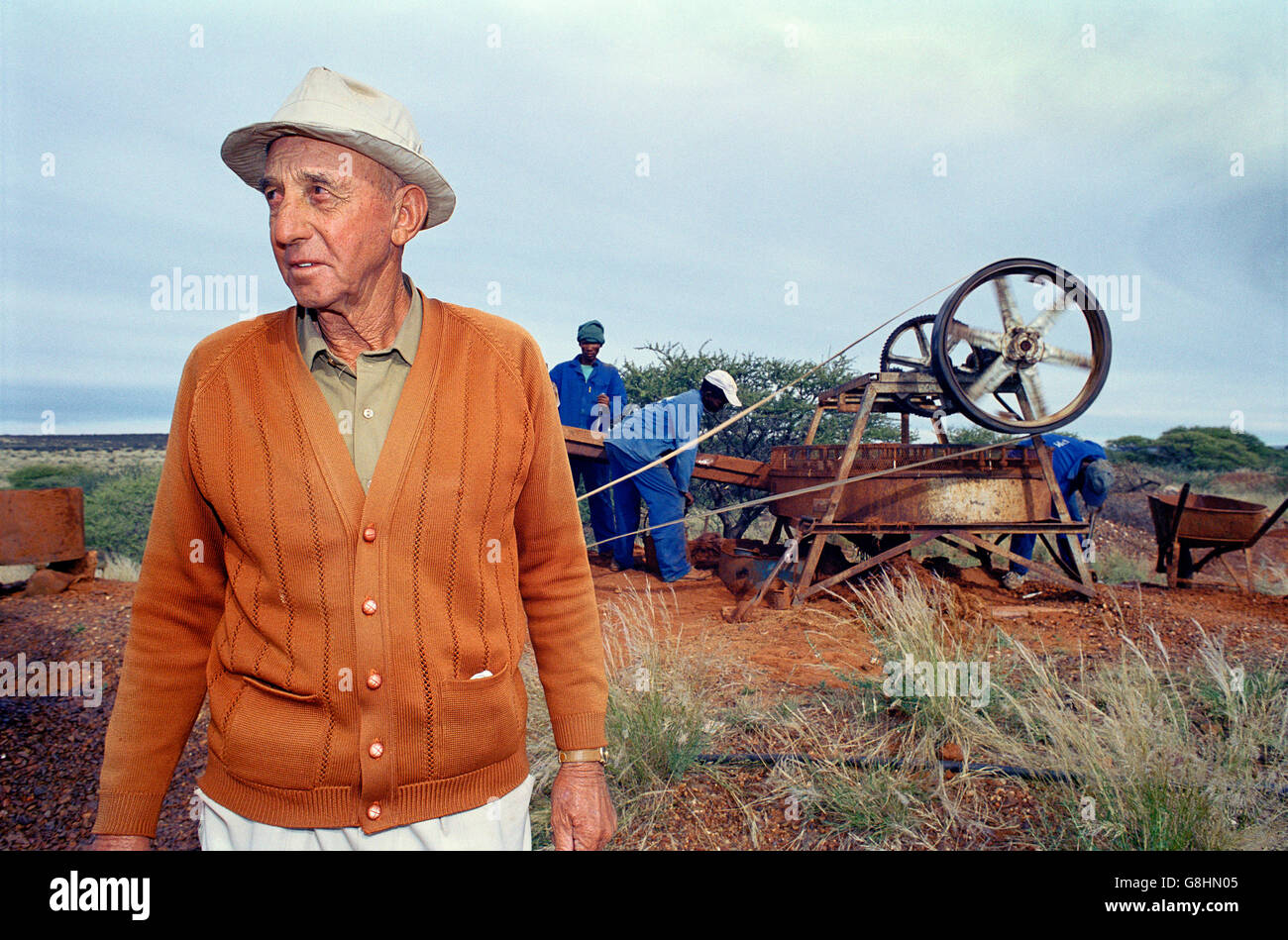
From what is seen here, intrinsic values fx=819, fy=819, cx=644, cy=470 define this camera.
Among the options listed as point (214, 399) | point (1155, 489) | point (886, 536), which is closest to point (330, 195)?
point (214, 399)

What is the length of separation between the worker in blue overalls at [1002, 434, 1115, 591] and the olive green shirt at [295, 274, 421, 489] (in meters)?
8.39

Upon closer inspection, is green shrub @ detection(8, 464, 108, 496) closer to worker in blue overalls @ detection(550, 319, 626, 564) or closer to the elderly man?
worker in blue overalls @ detection(550, 319, 626, 564)

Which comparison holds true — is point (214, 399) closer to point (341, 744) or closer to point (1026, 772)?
point (341, 744)

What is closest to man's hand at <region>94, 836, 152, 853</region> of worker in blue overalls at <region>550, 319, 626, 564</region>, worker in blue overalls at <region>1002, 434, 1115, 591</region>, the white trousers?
the white trousers

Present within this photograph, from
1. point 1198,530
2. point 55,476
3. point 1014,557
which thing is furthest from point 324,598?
point 55,476

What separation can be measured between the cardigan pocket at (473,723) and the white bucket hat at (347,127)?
3.44ft

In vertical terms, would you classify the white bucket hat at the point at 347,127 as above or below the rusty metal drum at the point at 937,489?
above

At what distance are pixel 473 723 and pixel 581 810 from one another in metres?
0.33

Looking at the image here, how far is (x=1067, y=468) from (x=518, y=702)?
908 cm

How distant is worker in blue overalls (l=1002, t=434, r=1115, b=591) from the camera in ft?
29.1

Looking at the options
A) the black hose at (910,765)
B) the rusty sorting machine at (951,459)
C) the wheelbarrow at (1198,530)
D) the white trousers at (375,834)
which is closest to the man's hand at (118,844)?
the white trousers at (375,834)

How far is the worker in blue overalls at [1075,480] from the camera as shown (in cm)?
888

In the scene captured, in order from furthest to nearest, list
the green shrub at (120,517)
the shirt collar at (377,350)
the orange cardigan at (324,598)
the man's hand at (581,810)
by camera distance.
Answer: the green shrub at (120,517) → the man's hand at (581,810) → the shirt collar at (377,350) → the orange cardigan at (324,598)

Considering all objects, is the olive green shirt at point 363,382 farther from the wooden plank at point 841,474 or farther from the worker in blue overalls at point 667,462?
the worker in blue overalls at point 667,462
